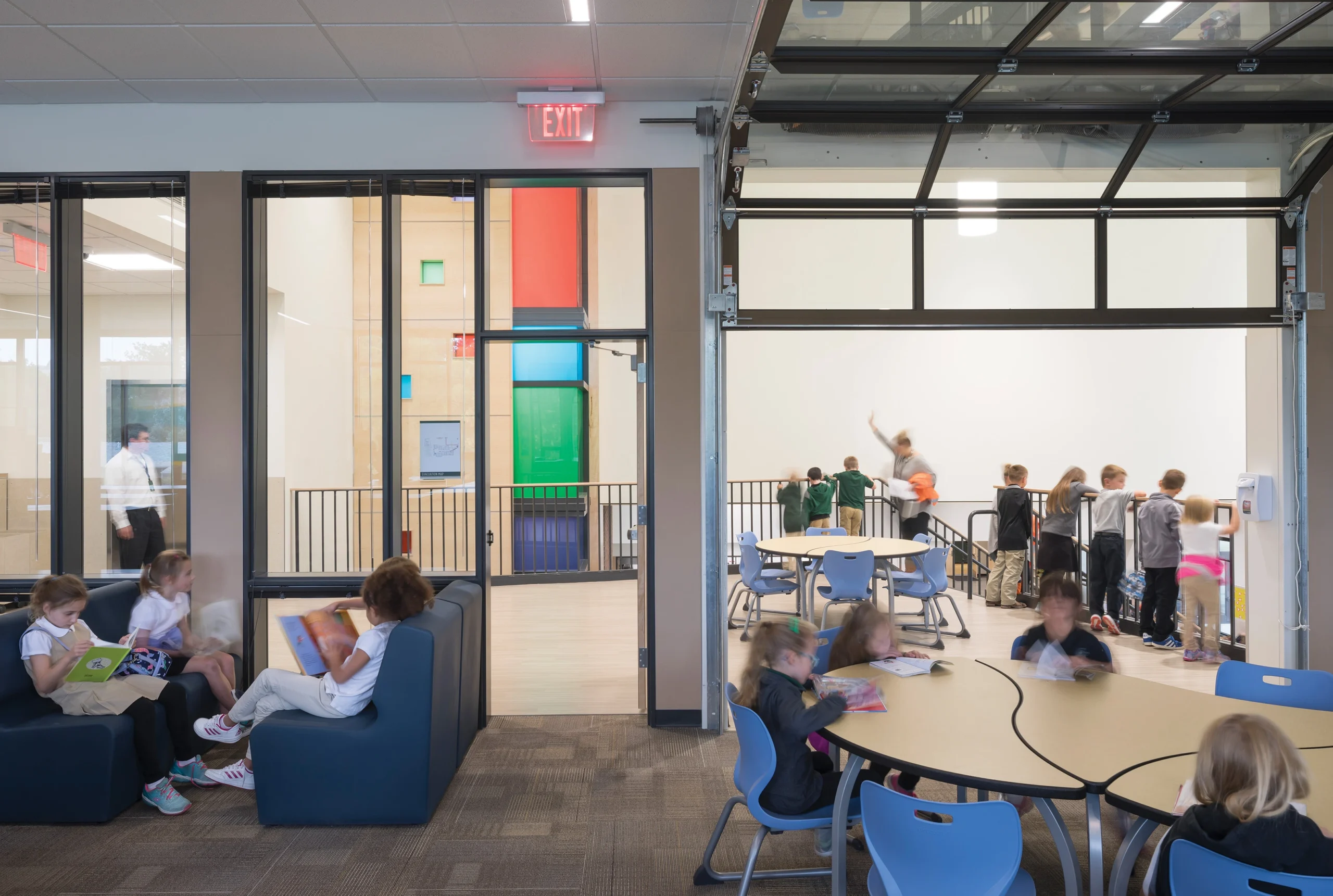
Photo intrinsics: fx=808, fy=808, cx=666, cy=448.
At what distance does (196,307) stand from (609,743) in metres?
3.34

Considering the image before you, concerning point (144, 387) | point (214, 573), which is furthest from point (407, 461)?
point (144, 387)

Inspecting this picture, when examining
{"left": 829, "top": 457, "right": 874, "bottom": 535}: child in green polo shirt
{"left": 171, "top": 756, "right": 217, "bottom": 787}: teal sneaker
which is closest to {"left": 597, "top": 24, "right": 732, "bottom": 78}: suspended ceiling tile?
{"left": 171, "top": 756, "right": 217, "bottom": 787}: teal sneaker

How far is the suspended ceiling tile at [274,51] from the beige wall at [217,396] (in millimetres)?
692

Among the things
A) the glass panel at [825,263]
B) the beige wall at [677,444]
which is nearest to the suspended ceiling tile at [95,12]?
the beige wall at [677,444]

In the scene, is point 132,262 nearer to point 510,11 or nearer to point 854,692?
point 510,11

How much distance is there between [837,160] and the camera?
15.0ft

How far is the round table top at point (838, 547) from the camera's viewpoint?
20.1 ft

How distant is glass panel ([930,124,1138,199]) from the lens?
4.52m

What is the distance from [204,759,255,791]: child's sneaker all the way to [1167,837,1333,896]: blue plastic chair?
11.3 ft

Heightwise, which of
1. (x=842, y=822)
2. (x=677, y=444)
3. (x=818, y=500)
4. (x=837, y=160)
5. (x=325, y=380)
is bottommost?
(x=842, y=822)

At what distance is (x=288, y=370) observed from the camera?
15.6 feet

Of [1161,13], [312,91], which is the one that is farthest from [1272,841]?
[312,91]

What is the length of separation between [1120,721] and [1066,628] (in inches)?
27.8

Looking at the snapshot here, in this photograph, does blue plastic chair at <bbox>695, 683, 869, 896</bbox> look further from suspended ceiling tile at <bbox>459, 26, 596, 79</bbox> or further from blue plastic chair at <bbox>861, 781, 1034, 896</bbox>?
suspended ceiling tile at <bbox>459, 26, 596, 79</bbox>
